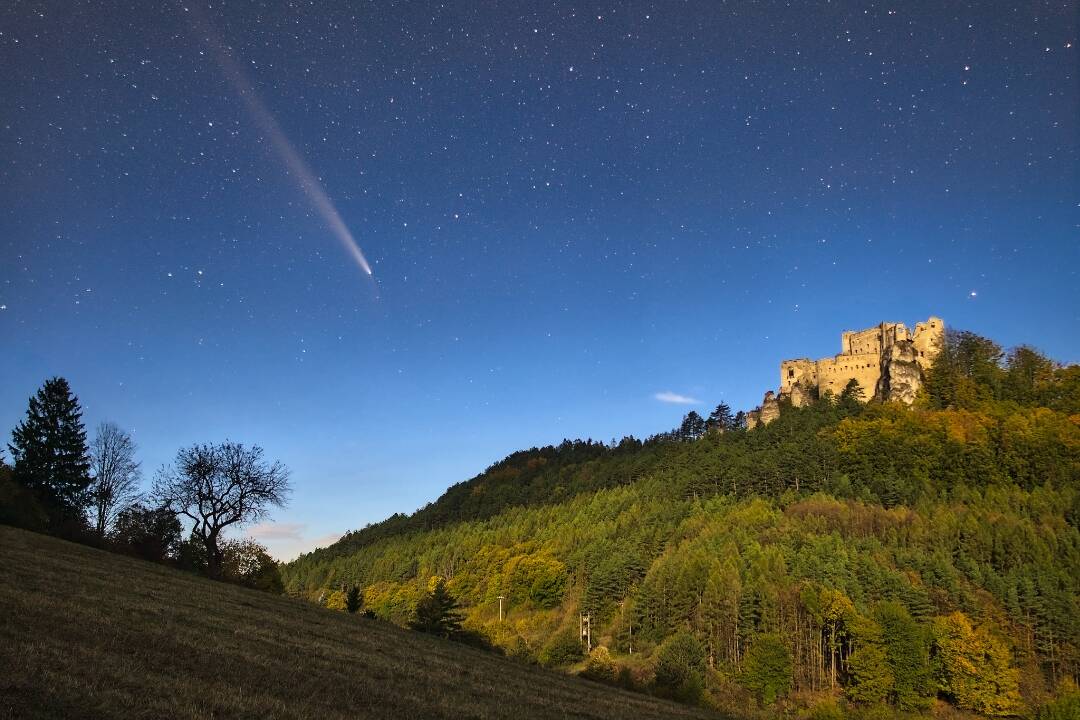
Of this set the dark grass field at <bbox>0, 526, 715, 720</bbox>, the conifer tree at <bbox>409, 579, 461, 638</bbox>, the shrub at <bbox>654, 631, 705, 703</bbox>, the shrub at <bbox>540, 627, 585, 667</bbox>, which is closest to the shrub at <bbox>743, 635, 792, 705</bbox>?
the shrub at <bbox>654, 631, 705, 703</bbox>

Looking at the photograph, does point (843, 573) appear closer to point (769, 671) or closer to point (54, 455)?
point (769, 671)

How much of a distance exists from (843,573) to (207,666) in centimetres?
12020

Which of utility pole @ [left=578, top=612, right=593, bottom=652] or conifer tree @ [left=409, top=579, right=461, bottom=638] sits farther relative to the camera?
utility pole @ [left=578, top=612, right=593, bottom=652]

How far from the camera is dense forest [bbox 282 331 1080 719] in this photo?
95.4 meters

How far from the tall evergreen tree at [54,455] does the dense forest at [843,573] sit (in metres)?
36.9

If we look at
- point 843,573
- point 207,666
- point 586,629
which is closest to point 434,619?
point 207,666

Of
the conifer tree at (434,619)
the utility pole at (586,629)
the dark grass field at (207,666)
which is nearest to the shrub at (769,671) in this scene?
the utility pole at (586,629)

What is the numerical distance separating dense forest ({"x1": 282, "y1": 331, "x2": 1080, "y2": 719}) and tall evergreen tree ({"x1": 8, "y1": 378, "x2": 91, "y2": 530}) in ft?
121

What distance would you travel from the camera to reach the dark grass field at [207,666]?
1225cm

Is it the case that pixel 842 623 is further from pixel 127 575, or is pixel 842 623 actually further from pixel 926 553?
pixel 127 575

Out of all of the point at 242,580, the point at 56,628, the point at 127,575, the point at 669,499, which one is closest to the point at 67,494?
the point at 242,580

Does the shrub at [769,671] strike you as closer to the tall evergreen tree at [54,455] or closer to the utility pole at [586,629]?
the utility pole at [586,629]

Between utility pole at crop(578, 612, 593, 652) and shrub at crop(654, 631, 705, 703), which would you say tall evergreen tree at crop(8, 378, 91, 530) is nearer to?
shrub at crop(654, 631, 705, 703)

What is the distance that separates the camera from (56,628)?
16.7 metres
